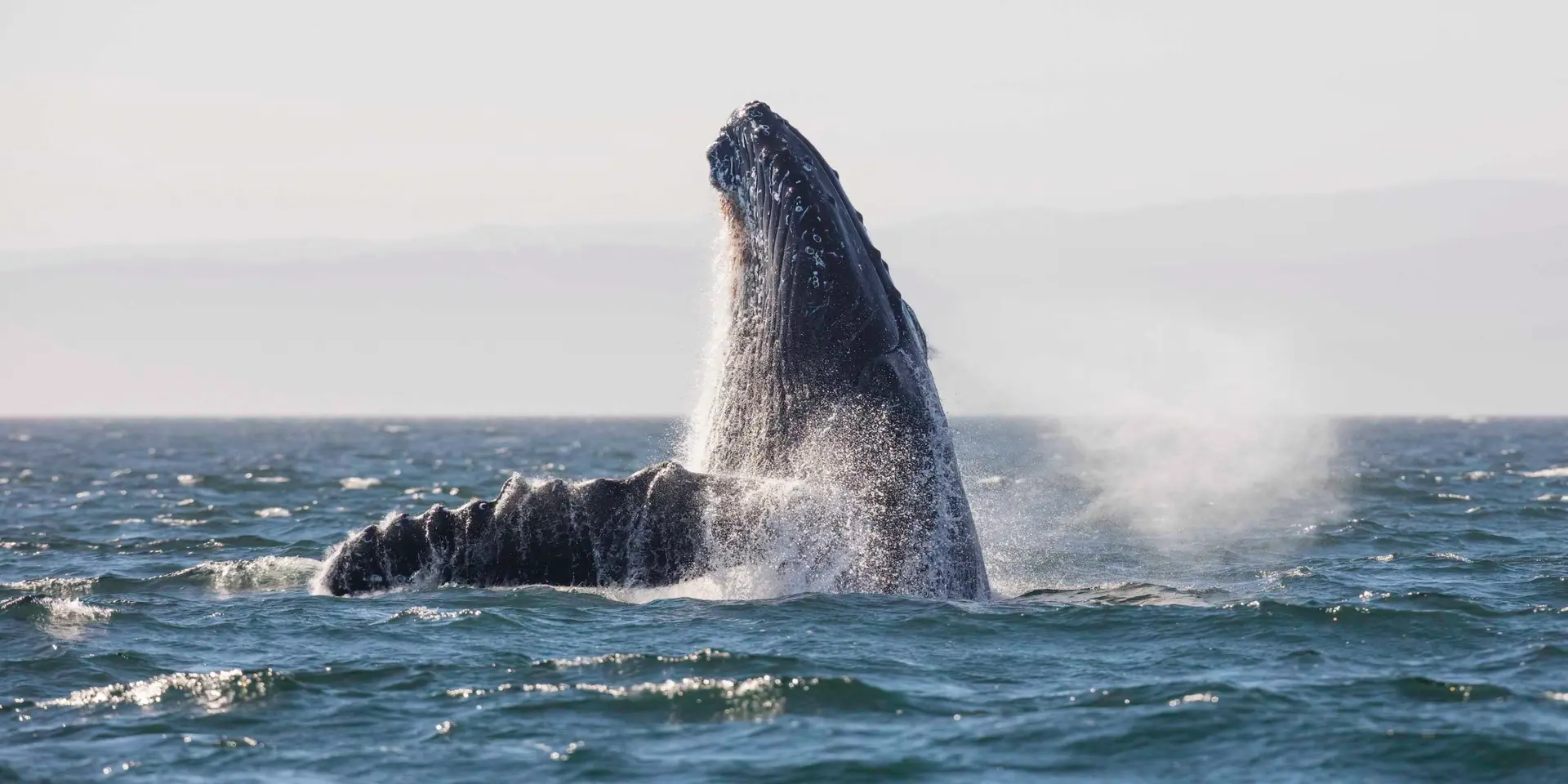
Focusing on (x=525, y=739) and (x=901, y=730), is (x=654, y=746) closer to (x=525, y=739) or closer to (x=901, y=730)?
(x=525, y=739)

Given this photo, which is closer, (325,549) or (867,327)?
(867,327)

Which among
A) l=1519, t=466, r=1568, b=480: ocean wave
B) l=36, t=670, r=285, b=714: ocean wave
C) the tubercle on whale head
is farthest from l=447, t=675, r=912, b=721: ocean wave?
l=1519, t=466, r=1568, b=480: ocean wave

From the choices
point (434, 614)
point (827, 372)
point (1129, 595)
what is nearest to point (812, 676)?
point (827, 372)

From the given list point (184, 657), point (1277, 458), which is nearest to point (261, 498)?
point (184, 657)

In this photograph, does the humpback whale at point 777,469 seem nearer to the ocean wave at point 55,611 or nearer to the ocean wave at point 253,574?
the ocean wave at point 55,611

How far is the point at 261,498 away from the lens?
32.0 m

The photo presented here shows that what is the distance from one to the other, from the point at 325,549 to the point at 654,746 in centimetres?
1164

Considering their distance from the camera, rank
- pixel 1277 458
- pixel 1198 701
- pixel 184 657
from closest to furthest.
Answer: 1. pixel 1198 701
2. pixel 184 657
3. pixel 1277 458

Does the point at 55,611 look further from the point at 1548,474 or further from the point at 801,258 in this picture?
the point at 1548,474

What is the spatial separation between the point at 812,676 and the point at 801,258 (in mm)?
2985

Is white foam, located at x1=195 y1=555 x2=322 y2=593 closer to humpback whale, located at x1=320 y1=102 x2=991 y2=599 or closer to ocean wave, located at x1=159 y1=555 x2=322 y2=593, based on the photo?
ocean wave, located at x1=159 y1=555 x2=322 y2=593

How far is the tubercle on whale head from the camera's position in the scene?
11859 mm

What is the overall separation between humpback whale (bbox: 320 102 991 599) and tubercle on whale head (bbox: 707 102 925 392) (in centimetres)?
1

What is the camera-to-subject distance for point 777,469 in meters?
12.1
